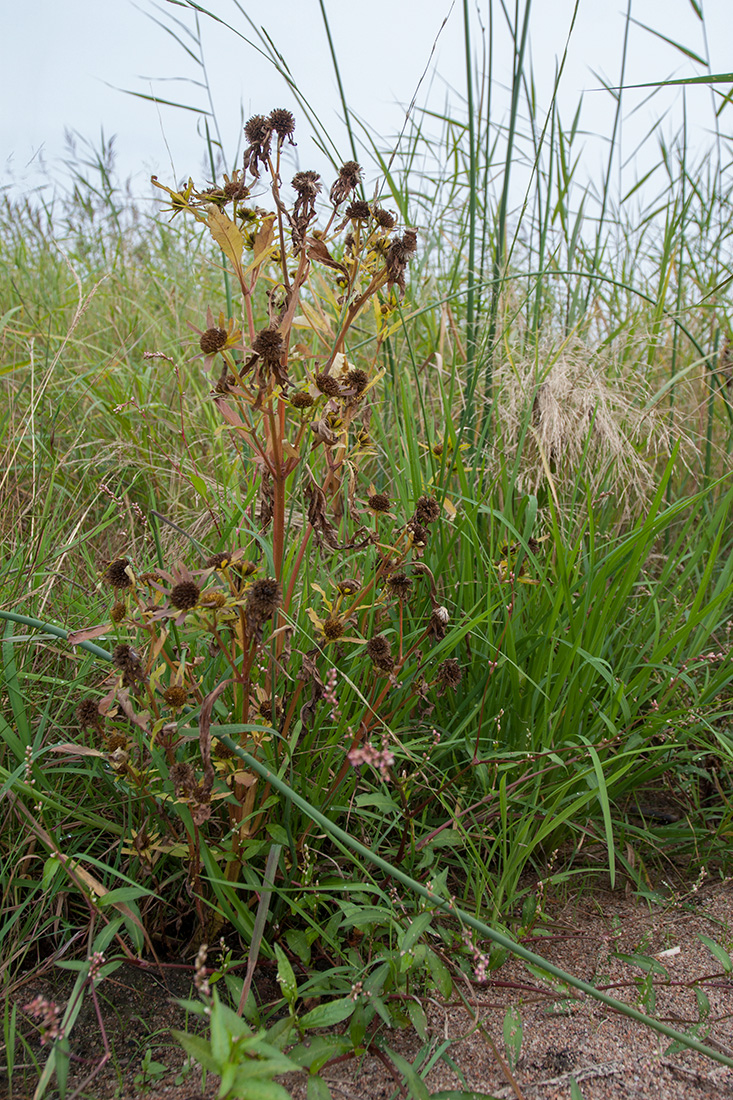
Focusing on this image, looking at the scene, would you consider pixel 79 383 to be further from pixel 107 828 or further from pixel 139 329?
pixel 107 828

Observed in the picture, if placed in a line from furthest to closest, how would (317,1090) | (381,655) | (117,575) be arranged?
(381,655), (117,575), (317,1090)

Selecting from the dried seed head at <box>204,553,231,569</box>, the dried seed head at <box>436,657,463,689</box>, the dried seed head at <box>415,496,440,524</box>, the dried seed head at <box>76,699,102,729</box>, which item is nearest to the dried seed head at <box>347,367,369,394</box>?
the dried seed head at <box>415,496,440,524</box>

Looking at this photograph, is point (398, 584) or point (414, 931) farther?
point (398, 584)

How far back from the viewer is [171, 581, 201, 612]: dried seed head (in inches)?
34.5

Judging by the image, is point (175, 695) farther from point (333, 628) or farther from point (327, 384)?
point (327, 384)

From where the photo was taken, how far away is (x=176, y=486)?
212cm

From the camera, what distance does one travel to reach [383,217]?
41.8 inches

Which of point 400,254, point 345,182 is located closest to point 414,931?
point 400,254

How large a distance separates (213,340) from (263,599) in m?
0.33

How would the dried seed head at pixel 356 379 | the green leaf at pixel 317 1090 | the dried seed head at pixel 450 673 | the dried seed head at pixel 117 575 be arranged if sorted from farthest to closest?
the dried seed head at pixel 450 673 < the dried seed head at pixel 356 379 < the dried seed head at pixel 117 575 < the green leaf at pixel 317 1090

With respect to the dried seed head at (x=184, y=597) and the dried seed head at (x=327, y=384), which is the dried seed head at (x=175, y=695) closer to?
the dried seed head at (x=184, y=597)

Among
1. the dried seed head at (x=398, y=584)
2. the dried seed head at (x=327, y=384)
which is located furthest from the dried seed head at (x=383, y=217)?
the dried seed head at (x=398, y=584)

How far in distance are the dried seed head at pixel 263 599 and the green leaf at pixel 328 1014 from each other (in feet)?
1.56

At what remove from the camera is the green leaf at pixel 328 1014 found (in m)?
0.88
